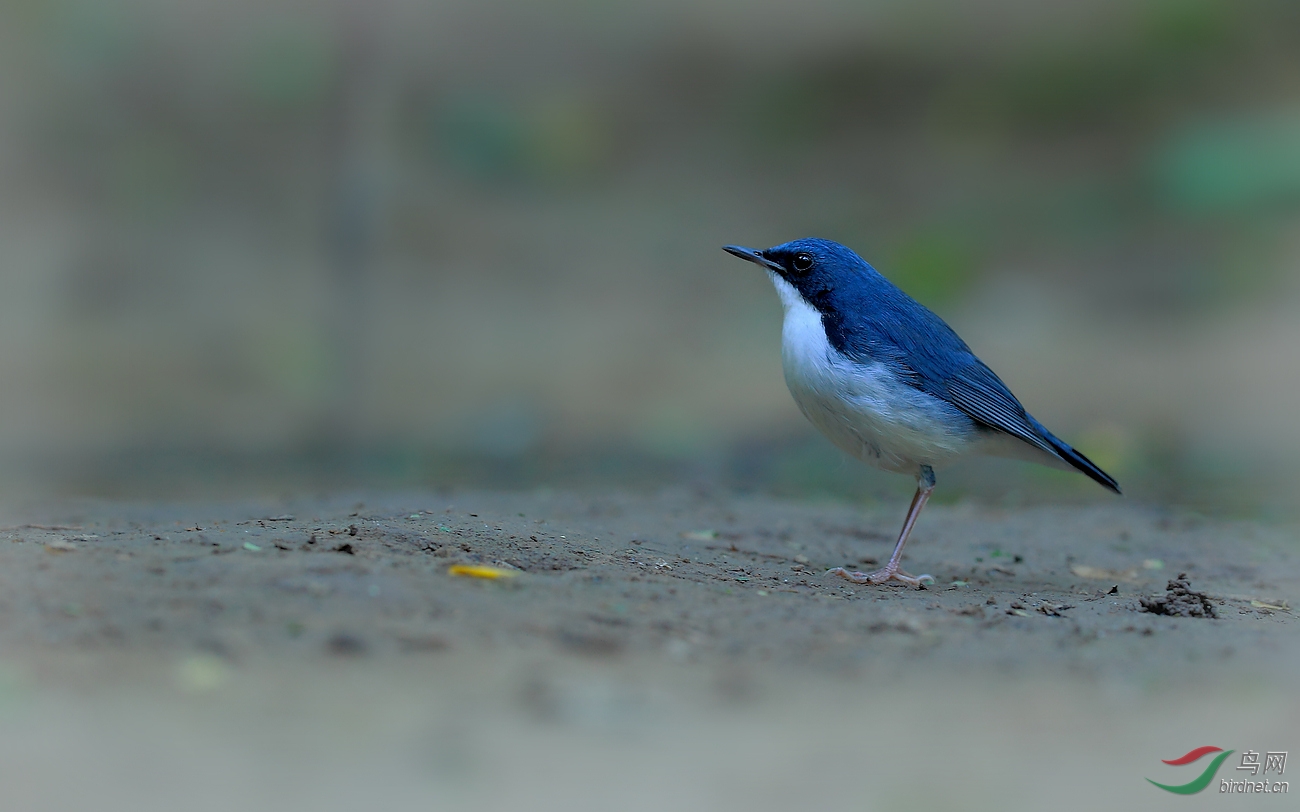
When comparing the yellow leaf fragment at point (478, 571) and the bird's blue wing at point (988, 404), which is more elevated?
the bird's blue wing at point (988, 404)

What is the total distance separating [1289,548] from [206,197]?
46.6ft

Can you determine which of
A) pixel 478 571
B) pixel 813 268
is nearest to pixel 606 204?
pixel 813 268

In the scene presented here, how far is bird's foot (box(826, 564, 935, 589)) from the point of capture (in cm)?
543

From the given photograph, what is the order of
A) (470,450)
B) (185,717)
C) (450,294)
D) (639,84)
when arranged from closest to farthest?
(185,717), (470,450), (450,294), (639,84)

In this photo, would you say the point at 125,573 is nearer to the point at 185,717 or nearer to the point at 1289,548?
the point at 185,717

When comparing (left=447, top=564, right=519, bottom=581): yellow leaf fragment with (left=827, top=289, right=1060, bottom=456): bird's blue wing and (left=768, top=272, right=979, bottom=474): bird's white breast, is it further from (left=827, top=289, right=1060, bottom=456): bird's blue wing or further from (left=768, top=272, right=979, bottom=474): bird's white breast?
(left=827, top=289, right=1060, bottom=456): bird's blue wing

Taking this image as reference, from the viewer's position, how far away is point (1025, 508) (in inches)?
330

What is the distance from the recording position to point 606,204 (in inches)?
677

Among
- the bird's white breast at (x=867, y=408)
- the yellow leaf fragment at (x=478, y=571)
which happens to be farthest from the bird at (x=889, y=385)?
the yellow leaf fragment at (x=478, y=571)

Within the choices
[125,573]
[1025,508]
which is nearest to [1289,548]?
[1025,508]

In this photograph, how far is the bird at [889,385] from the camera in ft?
18.3

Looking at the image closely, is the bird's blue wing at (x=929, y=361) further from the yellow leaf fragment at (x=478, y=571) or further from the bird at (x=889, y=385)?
the yellow leaf fragment at (x=478, y=571)

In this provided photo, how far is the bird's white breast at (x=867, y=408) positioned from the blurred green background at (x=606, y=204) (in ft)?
18.8

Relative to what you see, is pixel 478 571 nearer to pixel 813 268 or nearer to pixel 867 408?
pixel 867 408
